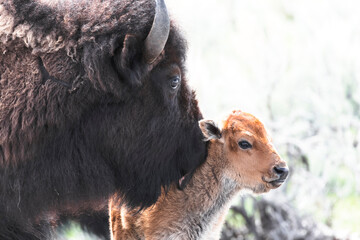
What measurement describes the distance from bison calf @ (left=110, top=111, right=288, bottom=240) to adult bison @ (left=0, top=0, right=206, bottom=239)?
2.68 ft

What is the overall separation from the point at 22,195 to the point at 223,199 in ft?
5.62

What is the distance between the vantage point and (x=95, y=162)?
4457 mm

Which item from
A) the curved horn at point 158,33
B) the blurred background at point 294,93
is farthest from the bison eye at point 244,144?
the blurred background at point 294,93

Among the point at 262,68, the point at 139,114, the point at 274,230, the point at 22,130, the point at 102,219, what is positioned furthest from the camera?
the point at 262,68

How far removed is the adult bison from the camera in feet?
13.8

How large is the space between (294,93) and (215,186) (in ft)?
14.9

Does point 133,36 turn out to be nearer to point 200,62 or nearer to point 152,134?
point 152,134

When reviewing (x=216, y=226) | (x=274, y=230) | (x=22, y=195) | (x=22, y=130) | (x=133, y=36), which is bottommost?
(x=274, y=230)

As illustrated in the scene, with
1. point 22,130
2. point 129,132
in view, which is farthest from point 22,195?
point 129,132

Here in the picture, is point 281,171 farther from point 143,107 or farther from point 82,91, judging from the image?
point 82,91

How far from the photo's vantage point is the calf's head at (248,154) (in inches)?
211

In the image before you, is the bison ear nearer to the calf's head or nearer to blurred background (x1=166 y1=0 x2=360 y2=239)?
the calf's head

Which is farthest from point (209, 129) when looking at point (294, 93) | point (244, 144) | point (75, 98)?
point (294, 93)

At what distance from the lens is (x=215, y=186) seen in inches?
215
